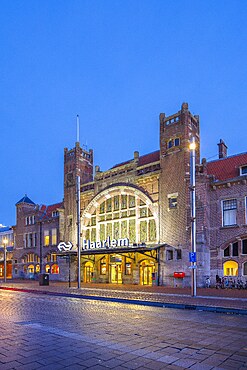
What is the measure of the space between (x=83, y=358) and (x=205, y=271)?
23.6 meters

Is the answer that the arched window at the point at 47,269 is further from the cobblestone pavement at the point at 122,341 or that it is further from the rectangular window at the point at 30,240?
the cobblestone pavement at the point at 122,341

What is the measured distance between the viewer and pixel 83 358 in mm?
6953

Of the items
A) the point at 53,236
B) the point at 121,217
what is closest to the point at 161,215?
the point at 121,217

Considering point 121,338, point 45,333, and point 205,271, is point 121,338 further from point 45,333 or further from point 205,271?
point 205,271

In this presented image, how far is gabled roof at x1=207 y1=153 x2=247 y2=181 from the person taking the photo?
30.3 m

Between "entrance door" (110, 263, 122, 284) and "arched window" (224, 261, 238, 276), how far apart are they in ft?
39.9

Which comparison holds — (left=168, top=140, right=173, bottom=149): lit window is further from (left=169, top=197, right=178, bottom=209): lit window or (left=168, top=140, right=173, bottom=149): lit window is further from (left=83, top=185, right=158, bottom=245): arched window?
(left=83, top=185, right=158, bottom=245): arched window

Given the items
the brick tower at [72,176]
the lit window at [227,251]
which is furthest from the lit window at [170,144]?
the brick tower at [72,176]

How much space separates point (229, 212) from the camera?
95.4ft

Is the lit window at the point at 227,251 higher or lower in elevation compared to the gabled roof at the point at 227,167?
lower

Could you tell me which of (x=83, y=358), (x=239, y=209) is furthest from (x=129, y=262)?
(x=83, y=358)

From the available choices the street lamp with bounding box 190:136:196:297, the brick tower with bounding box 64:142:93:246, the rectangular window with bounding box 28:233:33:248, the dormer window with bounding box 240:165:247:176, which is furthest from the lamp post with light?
the rectangular window with bounding box 28:233:33:248

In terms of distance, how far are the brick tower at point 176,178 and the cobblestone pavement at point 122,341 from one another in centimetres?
1741

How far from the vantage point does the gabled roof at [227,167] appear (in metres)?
30.3
